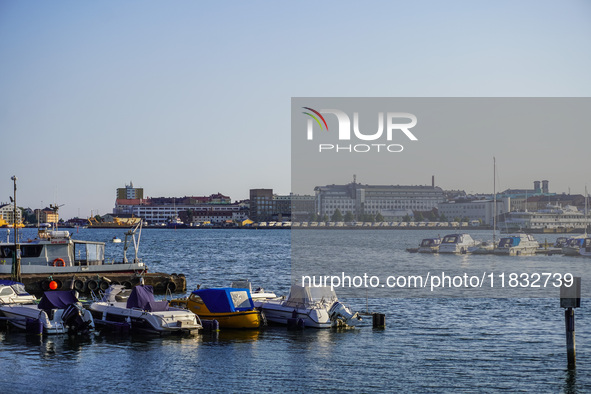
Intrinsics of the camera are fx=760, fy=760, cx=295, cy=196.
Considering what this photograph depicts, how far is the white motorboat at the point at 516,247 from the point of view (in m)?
92.9

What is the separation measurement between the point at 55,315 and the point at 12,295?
522 centimetres

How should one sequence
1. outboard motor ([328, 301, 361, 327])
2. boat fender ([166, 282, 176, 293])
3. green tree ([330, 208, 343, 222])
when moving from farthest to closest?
1. green tree ([330, 208, 343, 222])
2. boat fender ([166, 282, 176, 293])
3. outboard motor ([328, 301, 361, 327])

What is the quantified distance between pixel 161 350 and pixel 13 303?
10454 mm

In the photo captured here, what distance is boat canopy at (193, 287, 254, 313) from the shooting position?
33.8m

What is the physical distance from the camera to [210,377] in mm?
24766

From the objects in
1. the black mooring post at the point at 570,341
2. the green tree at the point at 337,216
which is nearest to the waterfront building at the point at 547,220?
the green tree at the point at 337,216

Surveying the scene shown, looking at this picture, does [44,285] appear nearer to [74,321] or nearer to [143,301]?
[74,321]

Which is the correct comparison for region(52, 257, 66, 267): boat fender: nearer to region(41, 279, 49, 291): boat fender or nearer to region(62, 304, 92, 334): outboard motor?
region(41, 279, 49, 291): boat fender

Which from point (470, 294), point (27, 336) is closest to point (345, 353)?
point (27, 336)

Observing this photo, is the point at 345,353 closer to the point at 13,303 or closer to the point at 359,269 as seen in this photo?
the point at 13,303

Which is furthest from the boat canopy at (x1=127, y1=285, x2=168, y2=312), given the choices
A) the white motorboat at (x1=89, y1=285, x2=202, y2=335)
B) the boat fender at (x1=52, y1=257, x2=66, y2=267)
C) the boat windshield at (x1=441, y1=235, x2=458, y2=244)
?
the boat windshield at (x1=441, y1=235, x2=458, y2=244)

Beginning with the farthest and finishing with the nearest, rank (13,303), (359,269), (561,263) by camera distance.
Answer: (561,263) < (359,269) < (13,303)

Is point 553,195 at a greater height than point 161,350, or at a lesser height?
greater

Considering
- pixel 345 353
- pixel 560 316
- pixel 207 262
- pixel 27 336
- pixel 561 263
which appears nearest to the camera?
pixel 345 353
